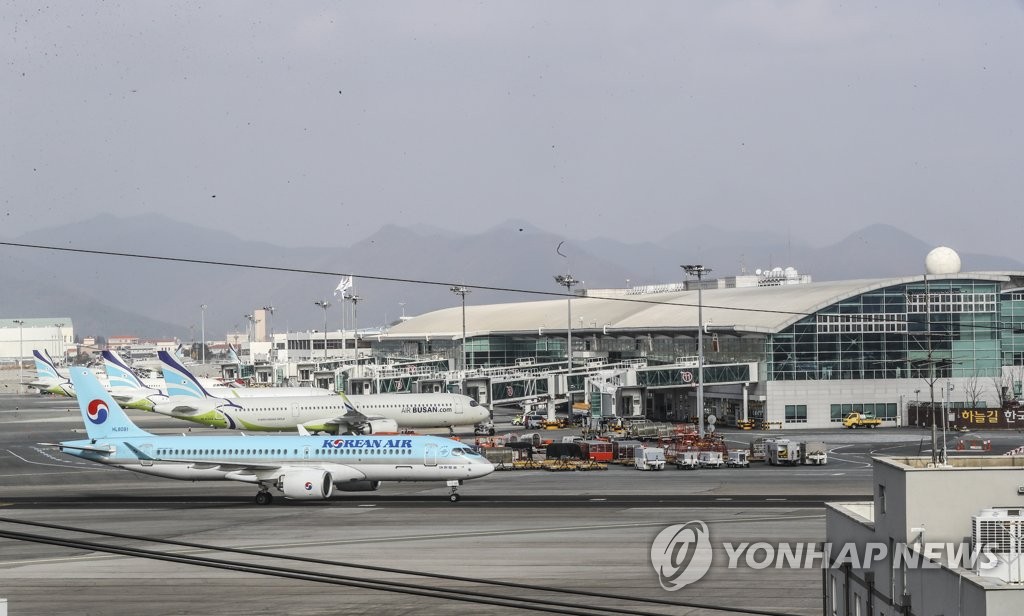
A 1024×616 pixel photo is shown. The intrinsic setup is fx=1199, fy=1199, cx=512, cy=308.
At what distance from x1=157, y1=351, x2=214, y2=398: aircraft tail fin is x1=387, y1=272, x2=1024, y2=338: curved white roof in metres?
39.0

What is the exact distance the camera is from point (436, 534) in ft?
167

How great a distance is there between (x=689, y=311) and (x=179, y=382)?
59.7m

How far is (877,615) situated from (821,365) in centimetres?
9195

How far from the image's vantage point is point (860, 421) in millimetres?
113062

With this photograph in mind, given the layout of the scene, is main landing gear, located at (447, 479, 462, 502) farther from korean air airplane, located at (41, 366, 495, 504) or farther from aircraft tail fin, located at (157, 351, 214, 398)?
aircraft tail fin, located at (157, 351, 214, 398)

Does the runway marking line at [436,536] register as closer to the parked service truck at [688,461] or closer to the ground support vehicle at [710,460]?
the parked service truck at [688,461]

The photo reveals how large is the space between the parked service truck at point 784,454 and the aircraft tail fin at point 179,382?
5615 centimetres

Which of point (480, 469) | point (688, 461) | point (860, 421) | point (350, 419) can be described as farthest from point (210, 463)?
point (860, 421)

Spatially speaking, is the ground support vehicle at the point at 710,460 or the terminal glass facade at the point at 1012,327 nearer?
the ground support vehicle at the point at 710,460

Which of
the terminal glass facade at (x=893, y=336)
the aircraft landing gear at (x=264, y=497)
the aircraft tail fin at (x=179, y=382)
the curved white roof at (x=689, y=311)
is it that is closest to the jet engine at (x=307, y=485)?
the aircraft landing gear at (x=264, y=497)

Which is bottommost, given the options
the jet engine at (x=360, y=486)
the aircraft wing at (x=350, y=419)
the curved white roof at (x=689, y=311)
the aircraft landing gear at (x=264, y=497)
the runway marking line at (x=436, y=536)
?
the runway marking line at (x=436, y=536)

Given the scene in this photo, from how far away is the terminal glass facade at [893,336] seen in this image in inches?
4535

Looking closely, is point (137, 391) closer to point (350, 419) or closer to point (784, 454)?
point (350, 419)

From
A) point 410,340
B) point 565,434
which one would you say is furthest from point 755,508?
point 410,340
